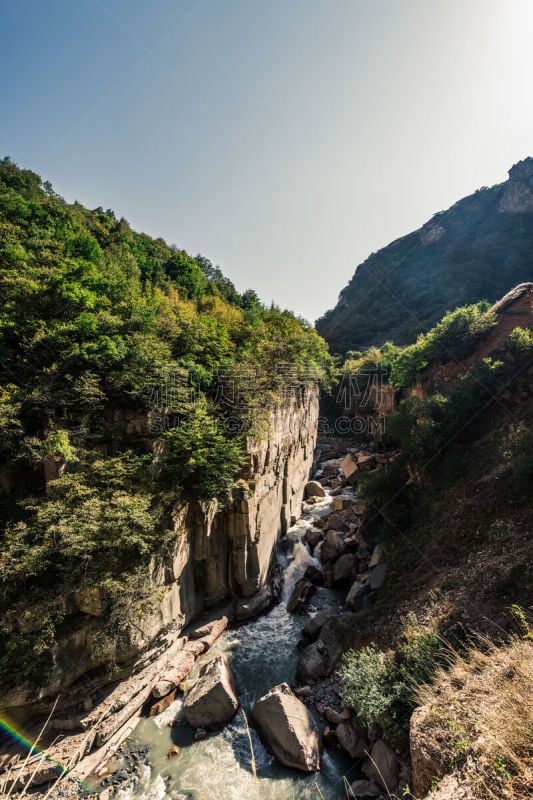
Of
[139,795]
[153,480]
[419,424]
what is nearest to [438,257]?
[419,424]

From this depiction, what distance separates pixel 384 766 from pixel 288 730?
8.13ft

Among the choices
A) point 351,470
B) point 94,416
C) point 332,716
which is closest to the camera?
point 332,716

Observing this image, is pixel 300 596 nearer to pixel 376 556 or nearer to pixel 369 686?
pixel 376 556

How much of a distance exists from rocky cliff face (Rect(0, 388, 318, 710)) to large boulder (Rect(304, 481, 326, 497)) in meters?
2.98

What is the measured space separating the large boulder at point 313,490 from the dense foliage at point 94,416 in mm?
8911

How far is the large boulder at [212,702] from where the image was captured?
10266mm

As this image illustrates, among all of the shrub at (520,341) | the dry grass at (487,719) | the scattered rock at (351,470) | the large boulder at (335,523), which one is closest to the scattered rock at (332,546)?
the large boulder at (335,523)

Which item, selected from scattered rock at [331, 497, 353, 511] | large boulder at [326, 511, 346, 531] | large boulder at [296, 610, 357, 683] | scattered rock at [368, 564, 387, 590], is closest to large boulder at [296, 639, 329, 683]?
large boulder at [296, 610, 357, 683]

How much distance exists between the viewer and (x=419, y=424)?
16.2 m

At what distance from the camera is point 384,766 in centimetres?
840

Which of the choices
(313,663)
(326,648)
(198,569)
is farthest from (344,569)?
(198,569)

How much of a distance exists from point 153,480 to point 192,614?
564 cm

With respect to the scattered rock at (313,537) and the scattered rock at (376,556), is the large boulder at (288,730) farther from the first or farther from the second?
the scattered rock at (313,537)

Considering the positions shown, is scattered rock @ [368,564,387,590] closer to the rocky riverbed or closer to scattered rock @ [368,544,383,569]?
the rocky riverbed
